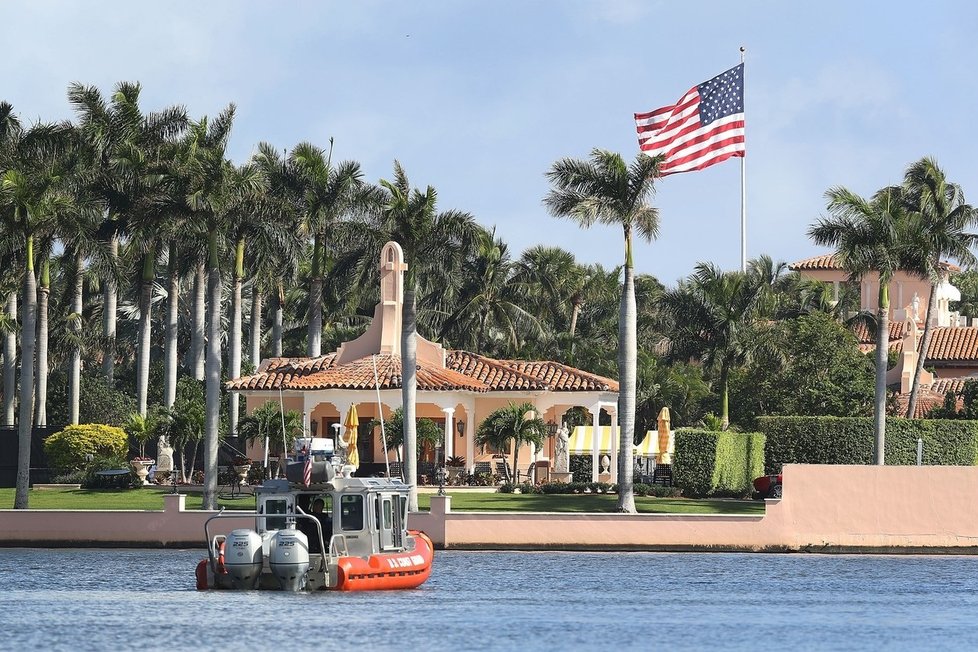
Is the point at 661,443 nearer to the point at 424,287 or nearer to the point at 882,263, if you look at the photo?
the point at 882,263

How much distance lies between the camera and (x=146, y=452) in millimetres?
70250

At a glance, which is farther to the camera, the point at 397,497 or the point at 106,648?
the point at 397,497

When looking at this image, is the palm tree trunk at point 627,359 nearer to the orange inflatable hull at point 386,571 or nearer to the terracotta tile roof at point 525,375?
the terracotta tile roof at point 525,375

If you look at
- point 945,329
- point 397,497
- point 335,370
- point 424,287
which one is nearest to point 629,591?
point 397,497

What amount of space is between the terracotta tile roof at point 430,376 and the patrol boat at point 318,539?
79.5 feet

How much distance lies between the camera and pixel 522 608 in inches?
1492

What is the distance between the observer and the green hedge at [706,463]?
59031mm

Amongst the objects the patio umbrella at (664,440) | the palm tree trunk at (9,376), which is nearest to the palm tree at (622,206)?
the patio umbrella at (664,440)

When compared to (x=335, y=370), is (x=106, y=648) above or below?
below

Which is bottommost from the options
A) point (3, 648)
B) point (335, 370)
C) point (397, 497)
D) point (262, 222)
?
point (3, 648)

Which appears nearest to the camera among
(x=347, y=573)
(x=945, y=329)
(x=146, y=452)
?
(x=347, y=573)

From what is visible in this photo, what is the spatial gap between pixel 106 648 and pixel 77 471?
34.3m

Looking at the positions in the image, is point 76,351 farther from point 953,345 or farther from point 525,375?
point 953,345

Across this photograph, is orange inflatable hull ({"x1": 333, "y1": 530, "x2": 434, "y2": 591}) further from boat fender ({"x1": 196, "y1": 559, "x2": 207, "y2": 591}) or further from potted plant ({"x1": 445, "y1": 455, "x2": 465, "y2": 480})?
potted plant ({"x1": 445, "y1": 455, "x2": 465, "y2": 480})
